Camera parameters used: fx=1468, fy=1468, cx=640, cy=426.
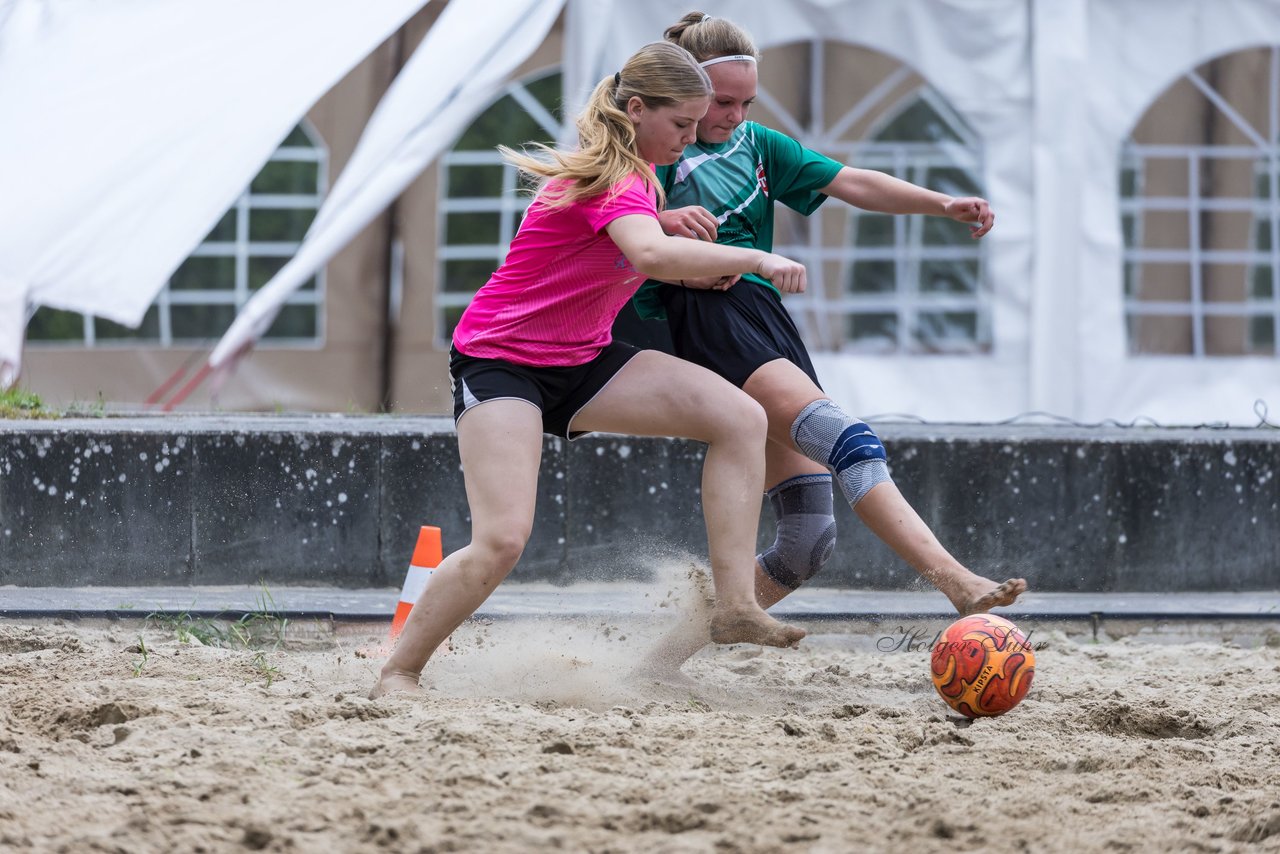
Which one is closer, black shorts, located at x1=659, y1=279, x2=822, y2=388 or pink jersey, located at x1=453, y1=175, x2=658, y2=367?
pink jersey, located at x1=453, y1=175, x2=658, y2=367

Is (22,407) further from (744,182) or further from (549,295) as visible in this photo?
(744,182)

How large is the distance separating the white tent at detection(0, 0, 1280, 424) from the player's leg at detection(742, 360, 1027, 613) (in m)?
4.24

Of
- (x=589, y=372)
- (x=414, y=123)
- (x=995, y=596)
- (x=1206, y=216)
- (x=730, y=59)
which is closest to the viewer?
(x=995, y=596)

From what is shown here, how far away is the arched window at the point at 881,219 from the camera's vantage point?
851cm

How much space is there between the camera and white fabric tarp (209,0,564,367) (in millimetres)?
7004

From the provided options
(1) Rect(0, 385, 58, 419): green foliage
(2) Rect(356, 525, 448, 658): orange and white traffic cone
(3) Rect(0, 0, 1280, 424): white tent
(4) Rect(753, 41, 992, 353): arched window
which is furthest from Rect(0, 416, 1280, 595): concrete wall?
(4) Rect(753, 41, 992, 353): arched window

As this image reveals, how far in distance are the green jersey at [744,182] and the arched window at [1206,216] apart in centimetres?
538

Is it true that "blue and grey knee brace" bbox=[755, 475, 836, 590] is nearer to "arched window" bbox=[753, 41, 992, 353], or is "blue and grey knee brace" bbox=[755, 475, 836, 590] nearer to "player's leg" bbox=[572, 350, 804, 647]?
"player's leg" bbox=[572, 350, 804, 647]

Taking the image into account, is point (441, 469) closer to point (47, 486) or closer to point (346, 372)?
point (47, 486)

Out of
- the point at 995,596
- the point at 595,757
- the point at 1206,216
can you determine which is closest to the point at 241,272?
the point at 1206,216

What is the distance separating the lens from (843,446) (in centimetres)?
342

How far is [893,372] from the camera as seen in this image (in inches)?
331

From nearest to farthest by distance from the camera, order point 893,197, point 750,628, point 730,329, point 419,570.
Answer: point 750,628 → point 730,329 → point 893,197 → point 419,570

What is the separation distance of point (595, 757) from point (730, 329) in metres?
1.29
